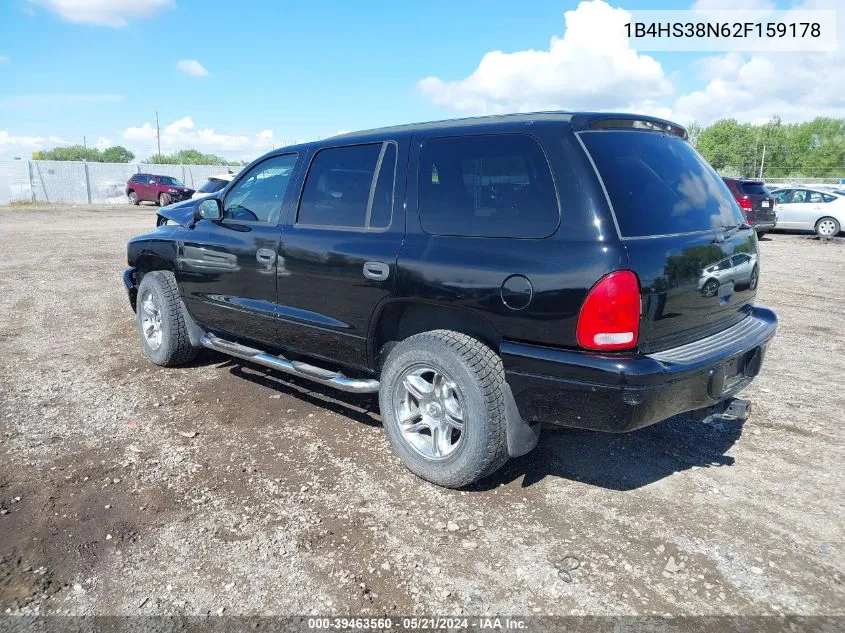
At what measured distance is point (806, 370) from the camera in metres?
5.30

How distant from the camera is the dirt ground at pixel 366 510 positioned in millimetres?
2506

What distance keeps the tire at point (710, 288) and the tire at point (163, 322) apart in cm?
390

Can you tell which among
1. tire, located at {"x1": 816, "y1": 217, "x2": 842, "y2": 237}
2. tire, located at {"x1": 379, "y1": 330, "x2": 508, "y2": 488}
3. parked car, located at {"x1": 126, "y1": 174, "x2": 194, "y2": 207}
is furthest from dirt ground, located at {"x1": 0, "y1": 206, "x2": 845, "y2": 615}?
parked car, located at {"x1": 126, "y1": 174, "x2": 194, "y2": 207}

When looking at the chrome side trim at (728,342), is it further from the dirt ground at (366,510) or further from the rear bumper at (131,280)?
the rear bumper at (131,280)

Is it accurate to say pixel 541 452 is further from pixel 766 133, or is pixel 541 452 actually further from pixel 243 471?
pixel 766 133

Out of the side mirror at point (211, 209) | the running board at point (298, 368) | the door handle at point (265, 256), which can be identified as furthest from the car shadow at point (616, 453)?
the side mirror at point (211, 209)

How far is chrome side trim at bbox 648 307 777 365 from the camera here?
2883 mm

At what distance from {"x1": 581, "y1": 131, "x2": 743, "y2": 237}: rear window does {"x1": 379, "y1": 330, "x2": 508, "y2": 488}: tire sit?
948 millimetres

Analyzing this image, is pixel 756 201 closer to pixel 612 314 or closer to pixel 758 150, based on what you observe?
pixel 612 314

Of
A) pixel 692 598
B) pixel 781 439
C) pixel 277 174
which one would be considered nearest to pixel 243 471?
pixel 277 174

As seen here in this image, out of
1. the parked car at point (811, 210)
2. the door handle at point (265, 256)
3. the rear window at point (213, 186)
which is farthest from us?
the parked car at point (811, 210)

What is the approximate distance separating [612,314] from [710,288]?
721mm

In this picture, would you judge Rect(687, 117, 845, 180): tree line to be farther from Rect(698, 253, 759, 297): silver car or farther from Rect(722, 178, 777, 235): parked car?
Rect(698, 253, 759, 297): silver car

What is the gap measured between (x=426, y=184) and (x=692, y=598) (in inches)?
91.5
